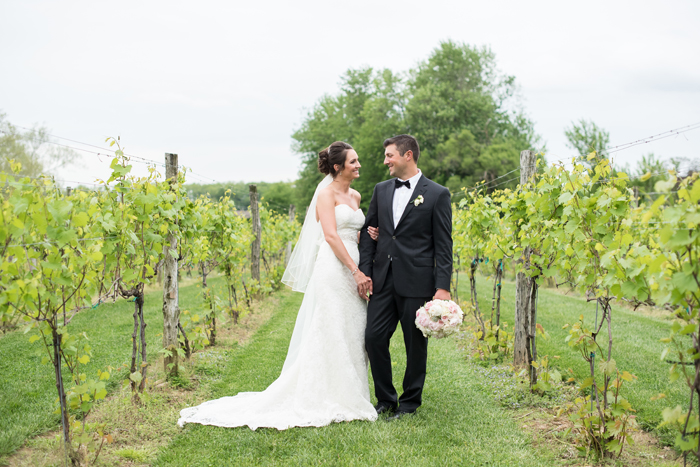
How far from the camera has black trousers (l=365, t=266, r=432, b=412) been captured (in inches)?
143

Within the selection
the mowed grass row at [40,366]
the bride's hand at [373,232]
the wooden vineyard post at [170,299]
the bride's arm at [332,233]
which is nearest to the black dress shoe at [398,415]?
the bride's arm at [332,233]

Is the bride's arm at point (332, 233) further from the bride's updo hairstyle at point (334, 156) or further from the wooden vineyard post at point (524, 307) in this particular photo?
the wooden vineyard post at point (524, 307)

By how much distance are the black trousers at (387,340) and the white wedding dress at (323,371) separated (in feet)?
0.43

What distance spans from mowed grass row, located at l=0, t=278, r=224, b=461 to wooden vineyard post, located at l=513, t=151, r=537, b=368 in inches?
135

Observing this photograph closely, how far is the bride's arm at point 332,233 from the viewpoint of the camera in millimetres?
3756

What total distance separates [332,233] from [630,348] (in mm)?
4484

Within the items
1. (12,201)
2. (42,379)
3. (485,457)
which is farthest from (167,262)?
(485,457)

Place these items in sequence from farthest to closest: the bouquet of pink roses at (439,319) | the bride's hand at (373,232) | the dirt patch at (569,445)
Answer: the bride's hand at (373,232) < the bouquet of pink roses at (439,319) < the dirt patch at (569,445)

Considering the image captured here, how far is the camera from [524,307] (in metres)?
4.66

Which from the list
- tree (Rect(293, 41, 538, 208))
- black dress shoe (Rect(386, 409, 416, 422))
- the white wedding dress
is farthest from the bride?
tree (Rect(293, 41, 538, 208))

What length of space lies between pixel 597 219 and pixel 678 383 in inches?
104

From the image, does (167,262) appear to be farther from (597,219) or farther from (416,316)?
(597,219)

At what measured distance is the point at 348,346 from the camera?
377 centimetres

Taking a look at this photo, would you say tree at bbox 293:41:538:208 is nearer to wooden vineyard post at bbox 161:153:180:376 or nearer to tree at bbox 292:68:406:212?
tree at bbox 292:68:406:212
